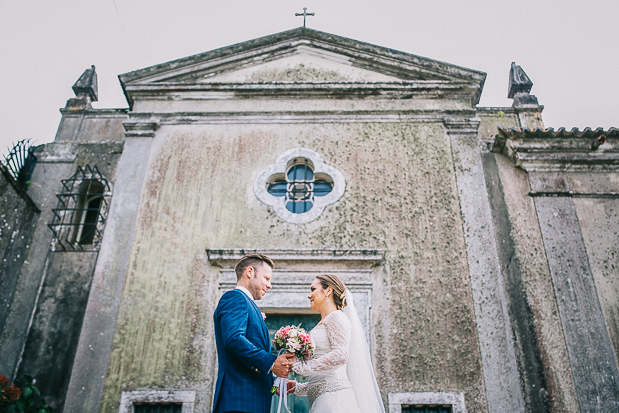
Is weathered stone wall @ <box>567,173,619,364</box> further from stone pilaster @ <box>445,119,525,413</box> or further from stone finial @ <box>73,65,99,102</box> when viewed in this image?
stone finial @ <box>73,65,99,102</box>

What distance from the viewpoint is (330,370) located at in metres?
4.26

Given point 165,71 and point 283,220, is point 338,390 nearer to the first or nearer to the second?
point 283,220

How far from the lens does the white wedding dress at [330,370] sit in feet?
13.6

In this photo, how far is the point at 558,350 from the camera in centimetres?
654

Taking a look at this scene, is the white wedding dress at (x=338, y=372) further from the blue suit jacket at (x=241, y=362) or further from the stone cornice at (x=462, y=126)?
the stone cornice at (x=462, y=126)

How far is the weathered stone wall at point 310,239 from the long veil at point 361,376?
1.95 meters

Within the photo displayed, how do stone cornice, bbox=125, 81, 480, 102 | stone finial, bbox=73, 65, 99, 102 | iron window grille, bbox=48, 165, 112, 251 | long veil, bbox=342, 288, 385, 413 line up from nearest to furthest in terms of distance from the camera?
long veil, bbox=342, 288, 385, 413
iron window grille, bbox=48, 165, 112, 251
stone cornice, bbox=125, 81, 480, 102
stone finial, bbox=73, 65, 99, 102

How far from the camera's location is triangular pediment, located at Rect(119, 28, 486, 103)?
8.79 m

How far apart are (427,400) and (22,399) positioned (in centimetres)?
447

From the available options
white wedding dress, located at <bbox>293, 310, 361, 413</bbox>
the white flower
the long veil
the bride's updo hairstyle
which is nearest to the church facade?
the long veil

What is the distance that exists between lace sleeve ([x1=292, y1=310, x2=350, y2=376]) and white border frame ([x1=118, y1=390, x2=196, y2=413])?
8.76ft

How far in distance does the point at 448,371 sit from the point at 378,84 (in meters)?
4.43

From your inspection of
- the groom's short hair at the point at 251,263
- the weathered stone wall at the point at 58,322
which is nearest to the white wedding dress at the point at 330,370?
the groom's short hair at the point at 251,263

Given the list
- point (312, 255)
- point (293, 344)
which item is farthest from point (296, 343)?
point (312, 255)
